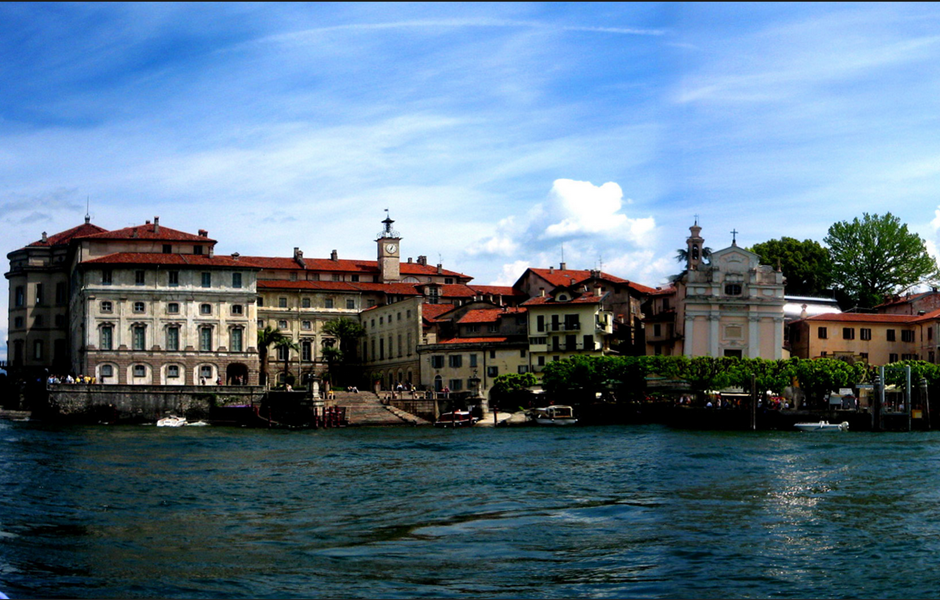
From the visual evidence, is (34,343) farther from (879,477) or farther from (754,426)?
(879,477)

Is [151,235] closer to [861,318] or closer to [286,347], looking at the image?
[286,347]

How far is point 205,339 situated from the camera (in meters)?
80.8

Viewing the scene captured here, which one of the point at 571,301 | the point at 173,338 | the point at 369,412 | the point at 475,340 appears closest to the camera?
the point at 369,412

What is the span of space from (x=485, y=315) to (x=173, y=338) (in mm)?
23269

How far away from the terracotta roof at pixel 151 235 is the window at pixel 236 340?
7.29 meters

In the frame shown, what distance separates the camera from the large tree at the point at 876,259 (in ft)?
303

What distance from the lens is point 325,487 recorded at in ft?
114

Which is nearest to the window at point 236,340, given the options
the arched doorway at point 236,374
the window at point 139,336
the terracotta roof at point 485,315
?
the arched doorway at point 236,374

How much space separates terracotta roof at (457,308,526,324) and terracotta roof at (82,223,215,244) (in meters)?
19.9

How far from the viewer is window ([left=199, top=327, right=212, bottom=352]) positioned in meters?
80.6

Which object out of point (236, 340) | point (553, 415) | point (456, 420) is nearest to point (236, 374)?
point (236, 340)

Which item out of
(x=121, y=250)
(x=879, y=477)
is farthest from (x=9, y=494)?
(x=121, y=250)

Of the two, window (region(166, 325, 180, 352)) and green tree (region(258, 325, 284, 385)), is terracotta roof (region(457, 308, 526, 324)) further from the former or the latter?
window (region(166, 325, 180, 352))

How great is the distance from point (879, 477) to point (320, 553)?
20.1 meters
